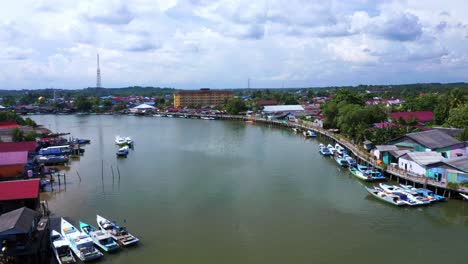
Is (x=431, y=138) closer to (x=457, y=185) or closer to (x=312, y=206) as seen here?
Answer: (x=457, y=185)

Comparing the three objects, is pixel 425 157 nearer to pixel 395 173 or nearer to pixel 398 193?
pixel 395 173

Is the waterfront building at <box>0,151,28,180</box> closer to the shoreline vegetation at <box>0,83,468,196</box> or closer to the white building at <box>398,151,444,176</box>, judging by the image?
the shoreline vegetation at <box>0,83,468,196</box>

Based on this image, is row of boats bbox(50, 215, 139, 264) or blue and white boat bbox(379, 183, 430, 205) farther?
blue and white boat bbox(379, 183, 430, 205)

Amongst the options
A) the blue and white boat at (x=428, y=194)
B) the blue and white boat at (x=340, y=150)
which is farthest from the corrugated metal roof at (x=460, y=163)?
the blue and white boat at (x=340, y=150)

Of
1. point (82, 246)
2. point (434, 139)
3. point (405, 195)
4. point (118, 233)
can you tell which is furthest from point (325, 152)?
point (82, 246)

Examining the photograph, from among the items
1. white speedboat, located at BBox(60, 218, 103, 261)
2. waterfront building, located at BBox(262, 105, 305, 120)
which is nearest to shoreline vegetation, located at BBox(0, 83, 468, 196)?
waterfront building, located at BBox(262, 105, 305, 120)

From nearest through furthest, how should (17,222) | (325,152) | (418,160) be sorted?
(17,222) < (418,160) < (325,152)
